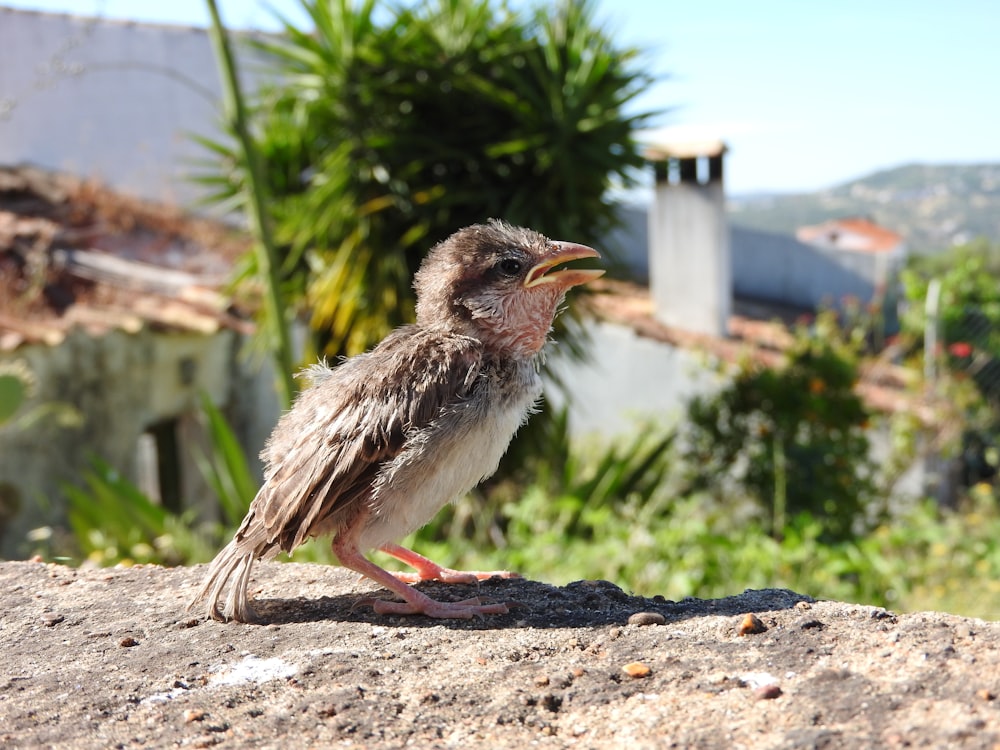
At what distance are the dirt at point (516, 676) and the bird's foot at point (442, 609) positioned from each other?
0.08 ft

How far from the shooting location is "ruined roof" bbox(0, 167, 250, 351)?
8.53 m

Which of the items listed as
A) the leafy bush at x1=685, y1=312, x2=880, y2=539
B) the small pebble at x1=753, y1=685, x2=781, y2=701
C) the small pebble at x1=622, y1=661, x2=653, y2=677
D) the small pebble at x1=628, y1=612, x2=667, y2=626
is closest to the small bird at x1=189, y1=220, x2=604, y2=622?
the small pebble at x1=628, y1=612, x2=667, y2=626

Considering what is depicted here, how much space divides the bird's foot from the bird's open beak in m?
0.84

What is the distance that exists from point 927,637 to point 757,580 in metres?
3.76

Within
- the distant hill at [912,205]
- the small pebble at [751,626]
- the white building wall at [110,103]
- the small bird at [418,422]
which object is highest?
the white building wall at [110,103]

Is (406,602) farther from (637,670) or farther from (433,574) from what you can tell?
(637,670)

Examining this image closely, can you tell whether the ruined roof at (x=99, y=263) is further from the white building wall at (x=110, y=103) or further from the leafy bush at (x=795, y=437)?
the leafy bush at (x=795, y=437)

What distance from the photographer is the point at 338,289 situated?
7.84 meters

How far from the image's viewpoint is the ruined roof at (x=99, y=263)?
8.53 m

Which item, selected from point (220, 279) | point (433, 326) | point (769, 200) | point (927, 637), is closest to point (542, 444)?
point (220, 279)

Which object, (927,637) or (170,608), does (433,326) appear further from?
(927,637)

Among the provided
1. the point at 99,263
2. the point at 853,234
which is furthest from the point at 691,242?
the point at 853,234

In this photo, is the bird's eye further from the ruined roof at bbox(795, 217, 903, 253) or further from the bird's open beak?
the ruined roof at bbox(795, 217, 903, 253)

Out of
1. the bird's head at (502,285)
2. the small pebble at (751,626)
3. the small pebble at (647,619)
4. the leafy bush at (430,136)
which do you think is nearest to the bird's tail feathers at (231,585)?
the bird's head at (502,285)
